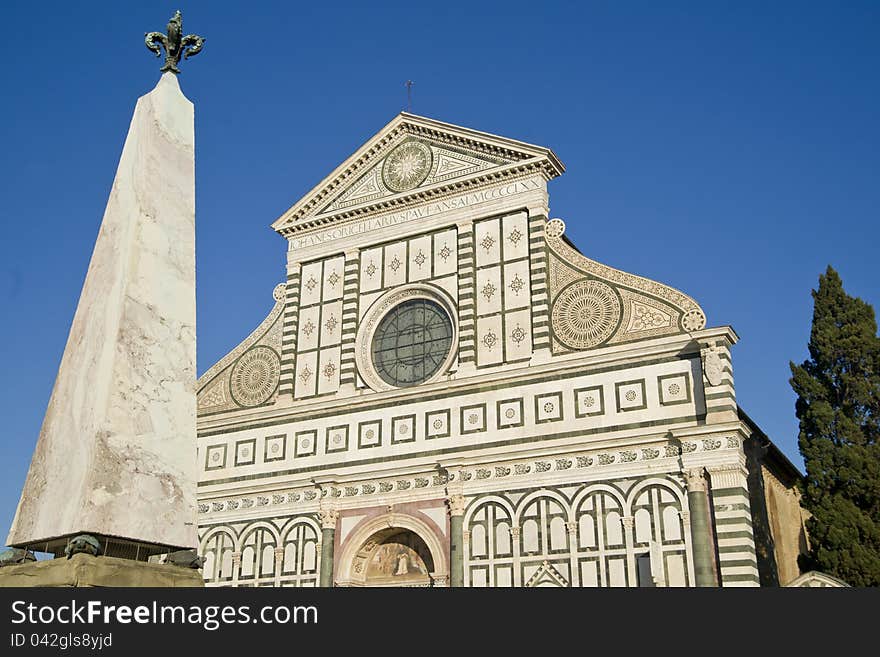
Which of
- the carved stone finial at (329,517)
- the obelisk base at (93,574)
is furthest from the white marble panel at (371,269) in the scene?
the obelisk base at (93,574)

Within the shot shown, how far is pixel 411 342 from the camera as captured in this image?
2281 cm

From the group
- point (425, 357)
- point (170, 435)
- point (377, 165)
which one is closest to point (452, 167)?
point (377, 165)

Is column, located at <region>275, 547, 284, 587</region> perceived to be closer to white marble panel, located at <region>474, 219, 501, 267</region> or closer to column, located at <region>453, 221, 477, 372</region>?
column, located at <region>453, 221, 477, 372</region>

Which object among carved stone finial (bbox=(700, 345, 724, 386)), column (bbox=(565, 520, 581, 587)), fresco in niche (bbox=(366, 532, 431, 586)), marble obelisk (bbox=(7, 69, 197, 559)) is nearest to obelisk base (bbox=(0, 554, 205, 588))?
marble obelisk (bbox=(7, 69, 197, 559))

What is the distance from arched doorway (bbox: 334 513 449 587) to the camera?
2059 cm

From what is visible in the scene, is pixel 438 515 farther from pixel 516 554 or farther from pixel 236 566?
pixel 236 566

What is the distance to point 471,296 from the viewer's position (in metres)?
22.1

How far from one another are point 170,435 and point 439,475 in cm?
1206

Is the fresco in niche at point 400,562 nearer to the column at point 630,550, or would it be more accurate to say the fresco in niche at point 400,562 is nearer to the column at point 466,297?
the column at point 466,297

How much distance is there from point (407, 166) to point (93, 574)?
17.8 meters

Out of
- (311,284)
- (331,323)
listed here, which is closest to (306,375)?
(331,323)

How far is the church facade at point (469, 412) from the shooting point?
1848cm
